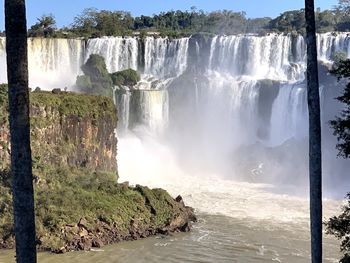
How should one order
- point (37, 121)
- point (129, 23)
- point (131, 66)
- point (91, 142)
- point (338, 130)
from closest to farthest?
point (338, 130) < point (37, 121) < point (91, 142) < point (131, 66) < point (129, 23)

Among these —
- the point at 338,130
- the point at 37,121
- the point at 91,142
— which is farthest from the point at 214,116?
the point at 338,130

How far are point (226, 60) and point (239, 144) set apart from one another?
29.4ft

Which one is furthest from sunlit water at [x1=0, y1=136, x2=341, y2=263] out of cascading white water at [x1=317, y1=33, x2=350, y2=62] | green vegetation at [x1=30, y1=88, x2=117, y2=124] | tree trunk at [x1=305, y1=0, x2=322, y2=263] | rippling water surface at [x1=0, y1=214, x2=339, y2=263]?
cascading white water at [x1=317, y1=33, x2=350, y2=62]

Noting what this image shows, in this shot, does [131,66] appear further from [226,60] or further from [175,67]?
[226,60]

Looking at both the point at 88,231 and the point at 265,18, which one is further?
the point at 265,18

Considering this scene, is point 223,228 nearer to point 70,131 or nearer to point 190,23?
point 70,131

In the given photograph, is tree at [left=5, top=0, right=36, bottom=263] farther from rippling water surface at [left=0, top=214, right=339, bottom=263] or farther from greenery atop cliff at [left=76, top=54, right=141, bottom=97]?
greenery atop cliff at [left=76, top=54, right=141, bottom=97]

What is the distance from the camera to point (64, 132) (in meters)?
22.4

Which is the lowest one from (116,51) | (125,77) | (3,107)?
(3,107)

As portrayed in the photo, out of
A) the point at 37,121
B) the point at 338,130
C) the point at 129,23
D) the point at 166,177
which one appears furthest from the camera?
the point at 129,23

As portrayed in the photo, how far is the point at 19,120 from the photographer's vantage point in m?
5.36

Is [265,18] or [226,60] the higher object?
[265,18]

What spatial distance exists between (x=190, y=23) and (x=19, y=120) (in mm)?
73777

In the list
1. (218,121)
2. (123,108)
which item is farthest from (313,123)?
(218,121)
